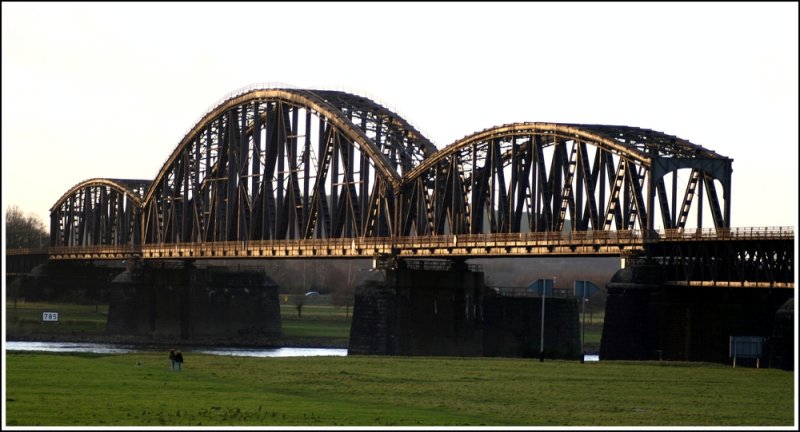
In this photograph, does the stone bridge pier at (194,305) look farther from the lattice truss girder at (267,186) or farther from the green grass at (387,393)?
the green grass at (387,393)

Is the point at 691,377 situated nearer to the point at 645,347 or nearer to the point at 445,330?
the point at 645,347

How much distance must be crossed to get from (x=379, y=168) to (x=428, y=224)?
7.80m

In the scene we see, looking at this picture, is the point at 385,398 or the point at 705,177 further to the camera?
the point at 705,177

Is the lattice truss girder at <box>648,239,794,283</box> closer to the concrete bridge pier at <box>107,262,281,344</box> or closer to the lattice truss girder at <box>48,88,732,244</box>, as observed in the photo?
the lattice truss girder at <box>48,88,732,244</box>

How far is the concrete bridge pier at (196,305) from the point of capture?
161500 mm

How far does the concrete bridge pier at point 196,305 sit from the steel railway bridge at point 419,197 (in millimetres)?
3584

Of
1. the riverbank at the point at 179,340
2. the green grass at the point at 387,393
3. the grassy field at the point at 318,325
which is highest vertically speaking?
the green grass at the point at 387,393

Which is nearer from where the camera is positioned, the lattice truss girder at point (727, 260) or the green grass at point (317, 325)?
the lattice truss girder at point (727, 260)

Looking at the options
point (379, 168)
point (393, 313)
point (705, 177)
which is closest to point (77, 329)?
point (379, 168)

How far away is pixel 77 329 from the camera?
541 feet

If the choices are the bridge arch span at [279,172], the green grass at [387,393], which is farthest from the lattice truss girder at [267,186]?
the green grass at [387,393]

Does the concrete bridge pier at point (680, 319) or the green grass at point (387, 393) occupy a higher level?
the concrete bridge pier at point (680, 319)

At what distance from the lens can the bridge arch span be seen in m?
132

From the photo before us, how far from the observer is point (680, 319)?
294 feet
